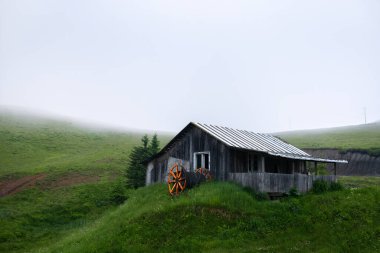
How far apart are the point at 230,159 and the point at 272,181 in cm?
380

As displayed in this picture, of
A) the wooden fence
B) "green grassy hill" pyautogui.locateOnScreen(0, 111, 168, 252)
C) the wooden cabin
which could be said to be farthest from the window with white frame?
"green grassy hill" pyautogui.locateOnScreen(0, 111, 168, 252)

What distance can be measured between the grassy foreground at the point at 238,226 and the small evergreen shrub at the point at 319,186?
3695 mm

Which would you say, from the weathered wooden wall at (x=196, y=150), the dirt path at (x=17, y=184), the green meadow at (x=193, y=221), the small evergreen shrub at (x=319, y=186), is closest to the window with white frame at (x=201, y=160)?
the weathered wooden wall at (x=196, y=150)

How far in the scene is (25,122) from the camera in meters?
97.8

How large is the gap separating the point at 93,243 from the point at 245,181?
37.5ft

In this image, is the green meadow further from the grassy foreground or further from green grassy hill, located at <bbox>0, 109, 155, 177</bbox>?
green grassy hill, located at <bbox>0, 109, 155, 177</bbox>

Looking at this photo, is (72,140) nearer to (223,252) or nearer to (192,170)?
(192,170)

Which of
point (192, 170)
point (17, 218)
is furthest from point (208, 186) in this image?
point (17, 218)

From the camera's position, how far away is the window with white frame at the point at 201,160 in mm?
29094

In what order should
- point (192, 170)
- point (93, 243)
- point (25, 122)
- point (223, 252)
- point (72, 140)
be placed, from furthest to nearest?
point (25, 122), point (72, 140), point (192, 170), point (93, 243), point (223, 252)

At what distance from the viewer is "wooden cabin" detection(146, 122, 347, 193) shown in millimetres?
25859

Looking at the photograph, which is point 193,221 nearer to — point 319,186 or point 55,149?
point 319,186

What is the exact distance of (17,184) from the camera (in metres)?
43.8

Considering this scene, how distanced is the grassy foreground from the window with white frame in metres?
4.41
